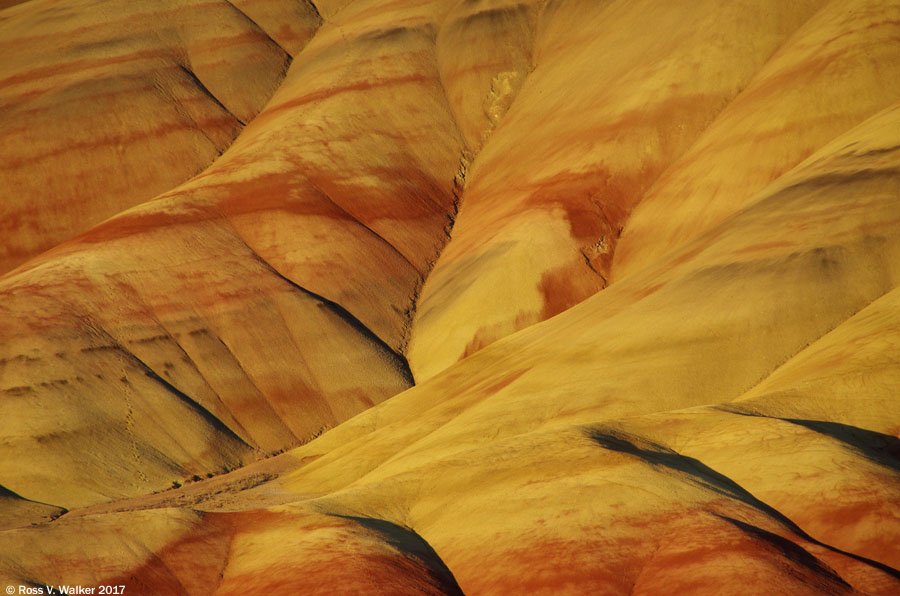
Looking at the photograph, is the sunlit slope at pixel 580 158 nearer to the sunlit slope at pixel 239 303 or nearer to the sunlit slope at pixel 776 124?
the sunlit slope at pixel 776 124

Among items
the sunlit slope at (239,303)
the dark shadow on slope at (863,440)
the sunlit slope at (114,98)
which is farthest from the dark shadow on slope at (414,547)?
the sunlit slope at (114,98)

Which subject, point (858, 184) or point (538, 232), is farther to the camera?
point (538, 232)

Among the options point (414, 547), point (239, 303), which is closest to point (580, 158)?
point (239, 303)

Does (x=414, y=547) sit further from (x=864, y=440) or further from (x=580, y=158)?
(x=580, y=158)

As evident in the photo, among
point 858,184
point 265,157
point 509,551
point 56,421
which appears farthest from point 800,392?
point 265,157

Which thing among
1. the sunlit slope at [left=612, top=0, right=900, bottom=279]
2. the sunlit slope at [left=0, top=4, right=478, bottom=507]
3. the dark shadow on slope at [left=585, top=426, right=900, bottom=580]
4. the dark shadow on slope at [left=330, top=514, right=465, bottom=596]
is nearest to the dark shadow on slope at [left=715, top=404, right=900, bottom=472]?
the dark shadow on slope at [left=585, top=426, right=900, bottom=580]

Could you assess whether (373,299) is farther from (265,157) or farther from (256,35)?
(256,35)

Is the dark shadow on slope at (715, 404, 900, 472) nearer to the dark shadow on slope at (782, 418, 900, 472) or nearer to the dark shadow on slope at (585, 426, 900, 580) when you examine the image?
the dark shadow on slope at (782, 418, 900, 472)
